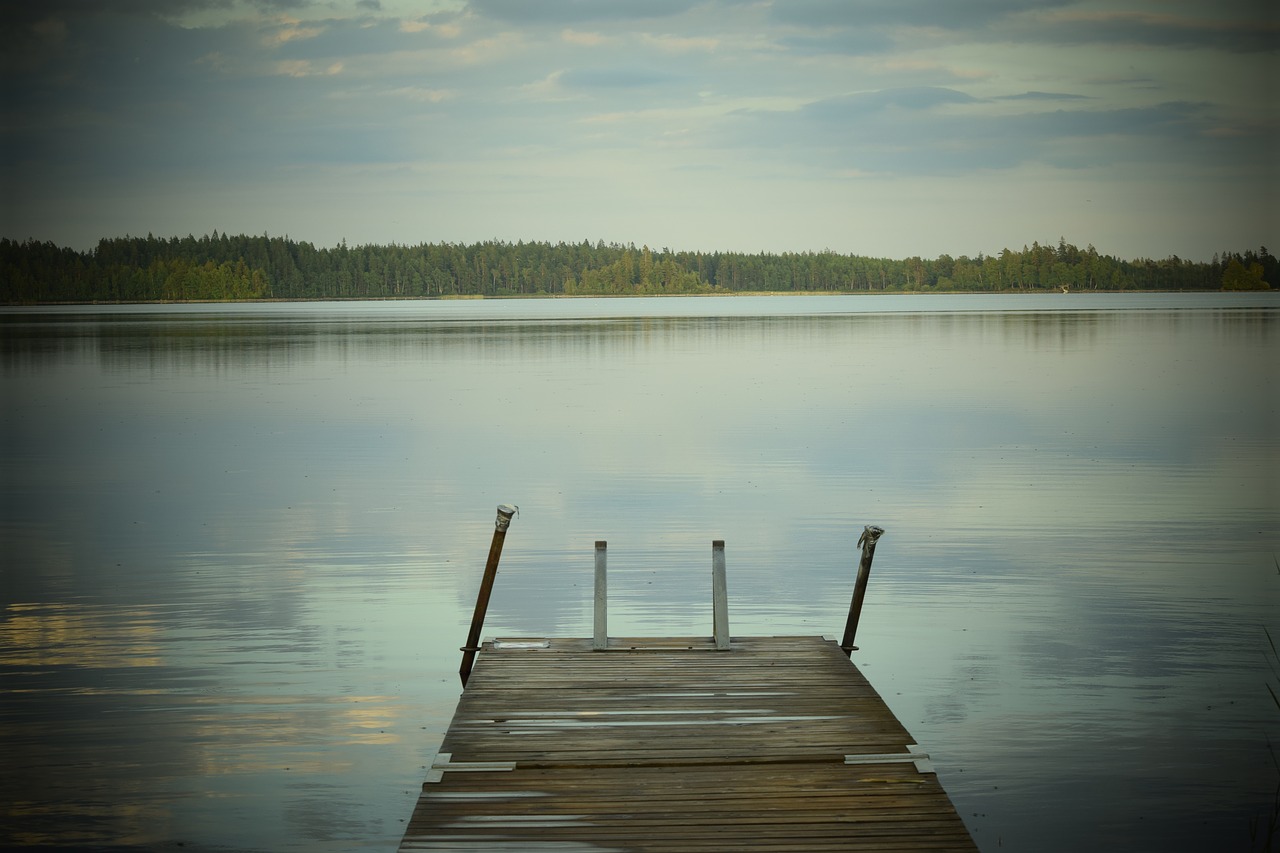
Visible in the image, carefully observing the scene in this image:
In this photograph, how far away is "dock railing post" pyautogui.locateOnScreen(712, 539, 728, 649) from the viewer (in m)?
8.02

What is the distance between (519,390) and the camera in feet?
101

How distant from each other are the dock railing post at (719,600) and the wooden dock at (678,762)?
17cm

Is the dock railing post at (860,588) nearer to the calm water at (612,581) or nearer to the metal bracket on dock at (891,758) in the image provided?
the calm water at (612,581)

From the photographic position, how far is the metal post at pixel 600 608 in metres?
8.02

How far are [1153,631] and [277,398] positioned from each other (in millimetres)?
22825

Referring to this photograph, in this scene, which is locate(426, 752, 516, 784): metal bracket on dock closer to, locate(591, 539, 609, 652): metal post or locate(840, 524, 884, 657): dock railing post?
locate(591, 539, 609, 652): metal post

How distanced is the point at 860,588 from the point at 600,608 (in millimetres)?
1732

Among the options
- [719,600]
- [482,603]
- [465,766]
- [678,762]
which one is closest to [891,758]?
[678,762]

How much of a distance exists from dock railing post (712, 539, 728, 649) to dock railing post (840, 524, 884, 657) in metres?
0.78

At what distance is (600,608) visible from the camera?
8195mm

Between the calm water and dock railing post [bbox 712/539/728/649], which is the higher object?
dock railing post [bbox 712/539/728/649]

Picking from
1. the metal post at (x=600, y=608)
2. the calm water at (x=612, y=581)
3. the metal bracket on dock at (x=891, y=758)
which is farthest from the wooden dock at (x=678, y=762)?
the calm water at (x=612, y=581)

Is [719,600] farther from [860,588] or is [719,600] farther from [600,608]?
[860,588]

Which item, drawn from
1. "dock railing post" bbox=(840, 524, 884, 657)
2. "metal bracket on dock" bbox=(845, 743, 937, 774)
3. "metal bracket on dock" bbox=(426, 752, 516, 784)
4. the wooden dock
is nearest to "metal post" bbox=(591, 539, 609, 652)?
the wooden dock
